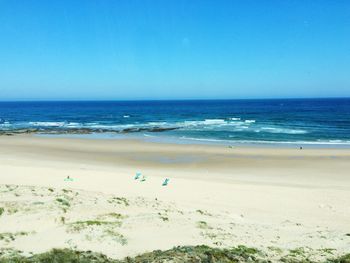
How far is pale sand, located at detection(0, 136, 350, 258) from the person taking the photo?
810 cm

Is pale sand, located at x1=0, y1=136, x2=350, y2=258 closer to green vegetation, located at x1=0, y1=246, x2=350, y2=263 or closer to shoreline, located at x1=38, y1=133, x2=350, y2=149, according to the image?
green vegetation, located at x1=0, y1=246, x2=350, y2=263

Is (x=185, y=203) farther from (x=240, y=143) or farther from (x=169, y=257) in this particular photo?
(x=240, y=143)

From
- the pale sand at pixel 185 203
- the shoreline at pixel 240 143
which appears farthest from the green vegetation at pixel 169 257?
the shoreline at pixel 240 143

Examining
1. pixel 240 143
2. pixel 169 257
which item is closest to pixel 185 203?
pixel 169 257

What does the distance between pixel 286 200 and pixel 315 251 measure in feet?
23.7

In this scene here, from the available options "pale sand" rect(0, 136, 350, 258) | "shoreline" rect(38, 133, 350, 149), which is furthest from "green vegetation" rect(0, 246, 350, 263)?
"shoreline" rect(38, 133, 350, 149)

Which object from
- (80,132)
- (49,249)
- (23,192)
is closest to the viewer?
(49,249)

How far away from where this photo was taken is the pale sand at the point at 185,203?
810 cm

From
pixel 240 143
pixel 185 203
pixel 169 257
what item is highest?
pixel 169 257

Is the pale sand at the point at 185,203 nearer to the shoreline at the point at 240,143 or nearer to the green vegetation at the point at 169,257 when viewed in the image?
the green vegetation at the point at 169,257

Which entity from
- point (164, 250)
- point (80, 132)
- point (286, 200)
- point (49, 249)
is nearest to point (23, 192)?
point (49, 249)

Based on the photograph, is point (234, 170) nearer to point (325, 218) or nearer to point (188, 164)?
point (188, 164)

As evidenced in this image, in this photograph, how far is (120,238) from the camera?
7.89 metres

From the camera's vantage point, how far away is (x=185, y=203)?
13.2 m
